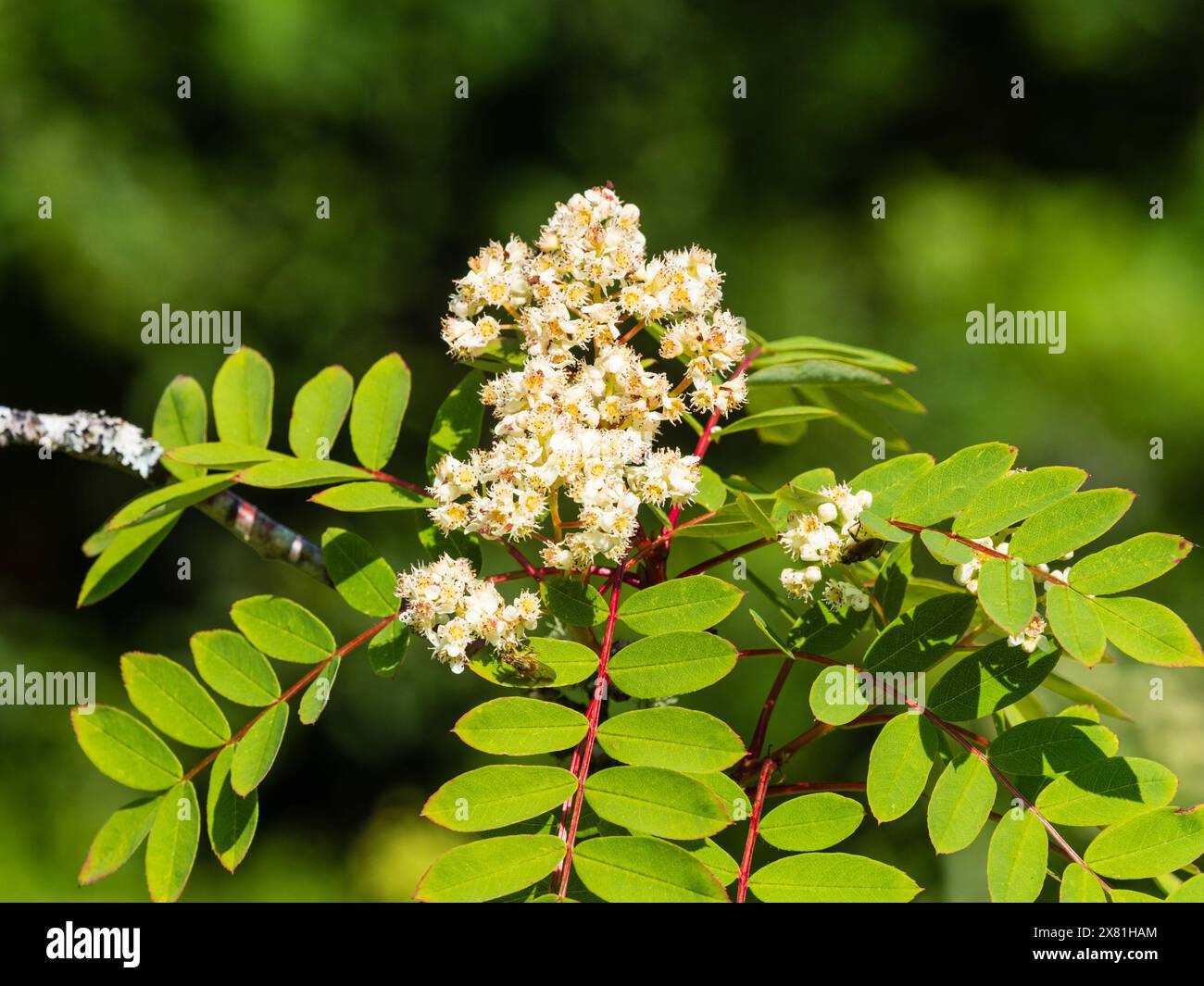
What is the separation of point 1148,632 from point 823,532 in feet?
1.33

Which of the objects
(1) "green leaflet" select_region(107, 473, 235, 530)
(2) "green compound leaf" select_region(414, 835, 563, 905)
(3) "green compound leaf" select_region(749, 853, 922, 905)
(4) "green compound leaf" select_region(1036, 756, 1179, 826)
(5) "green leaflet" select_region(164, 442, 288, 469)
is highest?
(5) "green leaflet" select_region(164, 442, 288, 469)

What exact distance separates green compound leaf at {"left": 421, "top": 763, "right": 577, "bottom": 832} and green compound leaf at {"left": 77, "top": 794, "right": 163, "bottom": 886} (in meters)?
0.43

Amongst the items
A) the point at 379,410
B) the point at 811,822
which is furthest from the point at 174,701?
the point at 811,822

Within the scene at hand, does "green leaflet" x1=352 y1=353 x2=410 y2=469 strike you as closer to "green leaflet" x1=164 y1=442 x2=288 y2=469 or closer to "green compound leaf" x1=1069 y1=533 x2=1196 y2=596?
"green leaflet" x1=164 y1=442 x2=288 y2=469

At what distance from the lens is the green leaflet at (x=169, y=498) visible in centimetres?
157

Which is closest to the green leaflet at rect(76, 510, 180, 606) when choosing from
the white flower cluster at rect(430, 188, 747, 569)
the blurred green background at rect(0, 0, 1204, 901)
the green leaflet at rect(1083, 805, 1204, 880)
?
the white flower cluster at rect(430, 188, 747, 569)

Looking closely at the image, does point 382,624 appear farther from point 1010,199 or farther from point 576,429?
point 1010,199

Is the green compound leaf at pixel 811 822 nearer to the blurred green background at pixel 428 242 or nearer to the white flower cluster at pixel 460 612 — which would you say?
the white flower cluster at pixel 460 612

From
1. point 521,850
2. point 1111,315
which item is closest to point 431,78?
point 1111,315

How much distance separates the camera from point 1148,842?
1.33 metres

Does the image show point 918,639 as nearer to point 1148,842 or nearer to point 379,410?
point 1148,842

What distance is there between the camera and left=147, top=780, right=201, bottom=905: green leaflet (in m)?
1.40

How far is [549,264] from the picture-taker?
1565 millimetres
